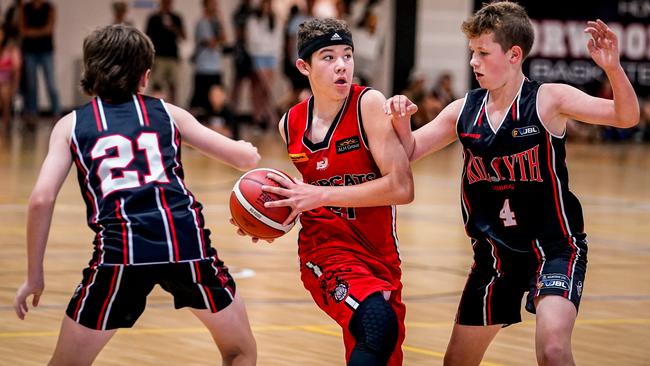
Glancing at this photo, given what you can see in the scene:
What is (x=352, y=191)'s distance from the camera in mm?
4430

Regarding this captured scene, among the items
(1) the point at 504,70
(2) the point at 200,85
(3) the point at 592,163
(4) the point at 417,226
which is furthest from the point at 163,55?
(1) the point at 504,70

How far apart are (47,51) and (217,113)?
299 cm

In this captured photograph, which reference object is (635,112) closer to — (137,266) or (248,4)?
(137,266)

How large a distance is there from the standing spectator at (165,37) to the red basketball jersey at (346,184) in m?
14.1

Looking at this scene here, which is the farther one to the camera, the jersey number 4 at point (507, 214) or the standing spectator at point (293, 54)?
the standing spectator at point (293, 54)

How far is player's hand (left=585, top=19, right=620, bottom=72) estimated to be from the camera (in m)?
4.39

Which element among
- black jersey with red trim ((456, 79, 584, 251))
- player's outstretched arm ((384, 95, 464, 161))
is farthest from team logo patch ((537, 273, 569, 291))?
player's outstretched arm ((384, 95, 464, 161))

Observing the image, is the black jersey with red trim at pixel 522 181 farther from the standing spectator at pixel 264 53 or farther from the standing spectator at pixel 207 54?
the standing spectator at pixel 264 53

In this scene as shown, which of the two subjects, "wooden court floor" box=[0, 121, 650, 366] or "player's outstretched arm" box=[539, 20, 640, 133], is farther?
"wooden court floor" box=[0, 121, 650, 366]

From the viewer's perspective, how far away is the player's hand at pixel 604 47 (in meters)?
4.39

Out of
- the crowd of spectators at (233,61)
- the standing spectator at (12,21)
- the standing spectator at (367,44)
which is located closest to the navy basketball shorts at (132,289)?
the crowd of spectators at (233,61)

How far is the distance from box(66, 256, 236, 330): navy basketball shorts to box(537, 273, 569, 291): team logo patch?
3.87 ft

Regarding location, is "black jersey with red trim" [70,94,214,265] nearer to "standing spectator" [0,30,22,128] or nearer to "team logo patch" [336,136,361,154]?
"team logo patch" [336,136,361,154]

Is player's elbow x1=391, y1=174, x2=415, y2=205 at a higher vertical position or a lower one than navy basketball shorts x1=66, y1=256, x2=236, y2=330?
higher
